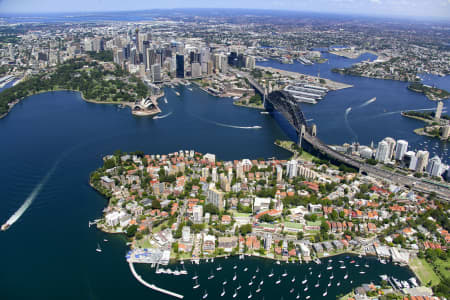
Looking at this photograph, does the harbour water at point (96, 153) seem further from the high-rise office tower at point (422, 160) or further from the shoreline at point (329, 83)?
the high-rise office tower at point (422, 160)

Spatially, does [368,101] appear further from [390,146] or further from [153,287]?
[153,287]

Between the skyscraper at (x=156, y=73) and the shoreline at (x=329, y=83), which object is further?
the skyscraper at (x=156, y=73)

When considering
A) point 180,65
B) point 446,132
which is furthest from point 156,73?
point 446,132

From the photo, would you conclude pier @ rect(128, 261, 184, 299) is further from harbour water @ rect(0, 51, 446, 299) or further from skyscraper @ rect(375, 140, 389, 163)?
skyscraper @ rect(375, 140, 389, 163)

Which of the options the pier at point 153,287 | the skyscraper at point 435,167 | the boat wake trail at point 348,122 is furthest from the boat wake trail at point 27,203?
the skyscraper at point 435,167

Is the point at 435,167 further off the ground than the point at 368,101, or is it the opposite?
the point at 368,101

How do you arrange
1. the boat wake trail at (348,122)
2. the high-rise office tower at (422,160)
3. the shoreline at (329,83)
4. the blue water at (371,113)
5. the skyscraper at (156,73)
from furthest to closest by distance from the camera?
the skyscraper at (156,73) → the shoreline at (329,83) → the boat wake trail at (348,122) → the blue water at (371,113) → the high-rise office tower at (422,160)

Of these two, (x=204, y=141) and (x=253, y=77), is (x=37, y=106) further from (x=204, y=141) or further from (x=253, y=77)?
(x=253, y=77)

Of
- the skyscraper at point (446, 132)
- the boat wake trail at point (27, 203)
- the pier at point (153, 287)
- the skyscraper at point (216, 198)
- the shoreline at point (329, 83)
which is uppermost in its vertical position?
the shoreline at point (329, 83)
